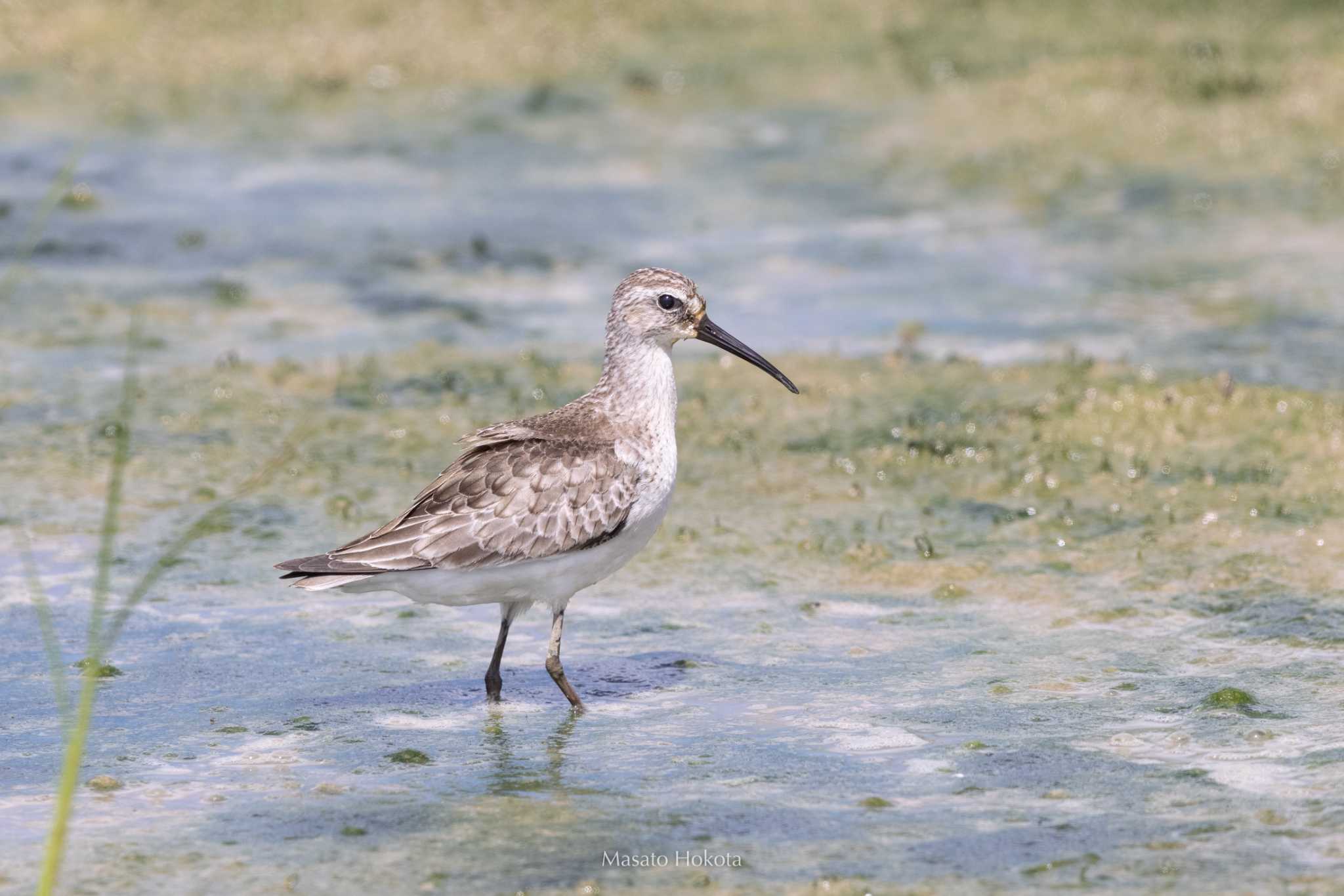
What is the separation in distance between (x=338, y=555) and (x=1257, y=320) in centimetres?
832

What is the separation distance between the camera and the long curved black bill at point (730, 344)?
8594mm

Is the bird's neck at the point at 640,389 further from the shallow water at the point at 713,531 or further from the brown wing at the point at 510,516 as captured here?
the shallow water at the point at 713,531

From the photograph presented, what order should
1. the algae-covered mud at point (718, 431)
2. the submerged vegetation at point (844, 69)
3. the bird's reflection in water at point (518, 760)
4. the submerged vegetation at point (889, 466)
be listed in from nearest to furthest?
the algae-covered mud at point (718, 431) → the bird's reflection in water at point (518, 760) → the submerged vegetation at point (889, 466) → the submerged vegetation at point (844, 69)

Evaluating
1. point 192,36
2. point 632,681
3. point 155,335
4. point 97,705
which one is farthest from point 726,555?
point 192,36

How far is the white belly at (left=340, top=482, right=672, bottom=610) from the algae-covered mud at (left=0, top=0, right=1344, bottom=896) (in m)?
0.44

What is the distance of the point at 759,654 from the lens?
27.4 feet

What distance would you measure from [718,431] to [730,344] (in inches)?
107

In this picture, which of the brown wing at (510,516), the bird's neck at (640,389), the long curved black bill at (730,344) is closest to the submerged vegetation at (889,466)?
the long curved black bill at (730,344)

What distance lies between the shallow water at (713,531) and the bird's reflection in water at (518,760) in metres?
0.03

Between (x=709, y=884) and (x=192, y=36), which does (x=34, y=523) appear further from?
(x=192, y=36)

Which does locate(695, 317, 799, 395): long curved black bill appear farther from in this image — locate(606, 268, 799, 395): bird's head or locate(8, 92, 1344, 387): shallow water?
locate(8, 92, 1344, 387): shallow water

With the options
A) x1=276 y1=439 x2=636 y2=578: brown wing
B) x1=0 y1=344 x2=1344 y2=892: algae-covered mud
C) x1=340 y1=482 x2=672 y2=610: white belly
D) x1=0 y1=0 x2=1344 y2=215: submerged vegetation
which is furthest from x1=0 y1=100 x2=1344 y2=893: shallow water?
x1=0 y1=0 x2=1344 y2=215: submerged vegetation

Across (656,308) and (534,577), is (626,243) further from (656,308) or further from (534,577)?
(534,577)

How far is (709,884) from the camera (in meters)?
5.95
